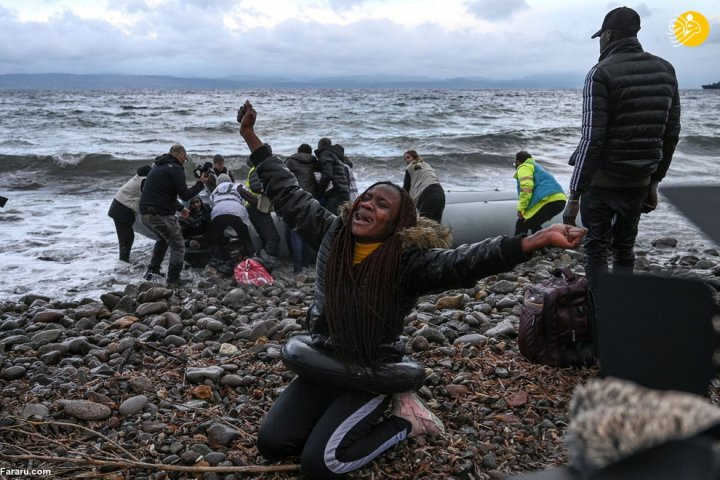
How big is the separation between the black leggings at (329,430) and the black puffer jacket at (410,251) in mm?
299

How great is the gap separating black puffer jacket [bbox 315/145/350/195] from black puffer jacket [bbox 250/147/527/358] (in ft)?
16.3

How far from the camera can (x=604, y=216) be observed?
461cm

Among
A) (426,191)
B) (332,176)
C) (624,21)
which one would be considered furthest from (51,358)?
(426,191)

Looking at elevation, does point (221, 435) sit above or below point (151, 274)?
above

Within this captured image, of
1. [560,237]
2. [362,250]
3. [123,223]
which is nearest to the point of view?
[560,237]

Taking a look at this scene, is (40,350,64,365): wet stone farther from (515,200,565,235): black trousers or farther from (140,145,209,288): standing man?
(515,200,565,235): black trousers

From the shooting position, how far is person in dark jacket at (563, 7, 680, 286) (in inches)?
171

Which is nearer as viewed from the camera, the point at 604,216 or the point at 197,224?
the point at 604,216

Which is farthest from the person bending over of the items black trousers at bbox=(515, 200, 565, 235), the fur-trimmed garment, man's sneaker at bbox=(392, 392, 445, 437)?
the fur-trimmed garment

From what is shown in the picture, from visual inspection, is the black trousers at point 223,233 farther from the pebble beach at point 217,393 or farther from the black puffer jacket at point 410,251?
the black puffer jacket at point 410,251

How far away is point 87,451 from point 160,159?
18.4ft

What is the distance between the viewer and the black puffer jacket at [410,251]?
9.05ft

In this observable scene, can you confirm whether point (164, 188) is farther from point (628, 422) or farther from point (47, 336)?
point (628, 422)

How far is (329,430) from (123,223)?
7057 mm
